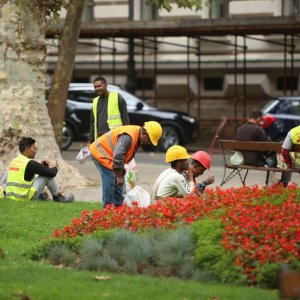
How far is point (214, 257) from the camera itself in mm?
9891

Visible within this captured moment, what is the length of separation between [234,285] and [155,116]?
2303cm

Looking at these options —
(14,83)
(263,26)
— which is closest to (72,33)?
(14,83)

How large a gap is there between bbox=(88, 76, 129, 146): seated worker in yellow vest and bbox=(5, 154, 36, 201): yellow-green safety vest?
0.91m

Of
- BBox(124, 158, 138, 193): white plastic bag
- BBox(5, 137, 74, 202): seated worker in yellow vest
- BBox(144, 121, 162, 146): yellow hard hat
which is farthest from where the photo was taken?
BBox(5, 137, 74, 202): seated worker in yellow vest

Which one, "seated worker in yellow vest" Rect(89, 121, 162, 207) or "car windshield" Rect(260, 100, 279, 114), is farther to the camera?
"car windshield" Rect(260, 100, 279, 114)

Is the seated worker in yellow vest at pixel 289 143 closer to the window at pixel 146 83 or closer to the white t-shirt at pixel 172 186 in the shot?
the white t-shirt at pixel 172 186

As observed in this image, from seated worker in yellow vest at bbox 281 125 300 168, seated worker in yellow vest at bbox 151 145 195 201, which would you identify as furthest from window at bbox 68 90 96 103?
seated worker in yellow vest at bbox 151 145 195 201

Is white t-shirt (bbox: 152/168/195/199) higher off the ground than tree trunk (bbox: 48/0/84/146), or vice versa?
tree trunk (bbox: 48/0/84/146)

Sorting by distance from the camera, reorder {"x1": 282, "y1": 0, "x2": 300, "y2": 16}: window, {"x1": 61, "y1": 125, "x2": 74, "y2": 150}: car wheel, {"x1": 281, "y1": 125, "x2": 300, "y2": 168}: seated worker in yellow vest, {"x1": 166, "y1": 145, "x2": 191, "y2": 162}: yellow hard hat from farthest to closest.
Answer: {"x1": 282, "y1": 0, "x2": 300, "y2": 16}: window, {"x1": 61, "y1": 125, "x2": 74, "y2": 150}: car wheel, {"x1": 281, "y1": 125, "x2": 300, "y2": 168}: seated worker in yellow vest, {"x1": 166, "y1": 145, "x2": 191, "y2": 162}: yellow hard hat

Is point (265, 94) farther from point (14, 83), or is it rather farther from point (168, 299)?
point (168, 299)

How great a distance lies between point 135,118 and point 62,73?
9.03m

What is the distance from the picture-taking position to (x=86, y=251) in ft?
34.5

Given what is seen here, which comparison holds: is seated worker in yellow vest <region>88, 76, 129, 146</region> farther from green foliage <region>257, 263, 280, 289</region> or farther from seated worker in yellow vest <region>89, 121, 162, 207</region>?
green foliage <region>257, 263, 280, 289</region>

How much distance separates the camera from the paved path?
→ 19.2 metres
